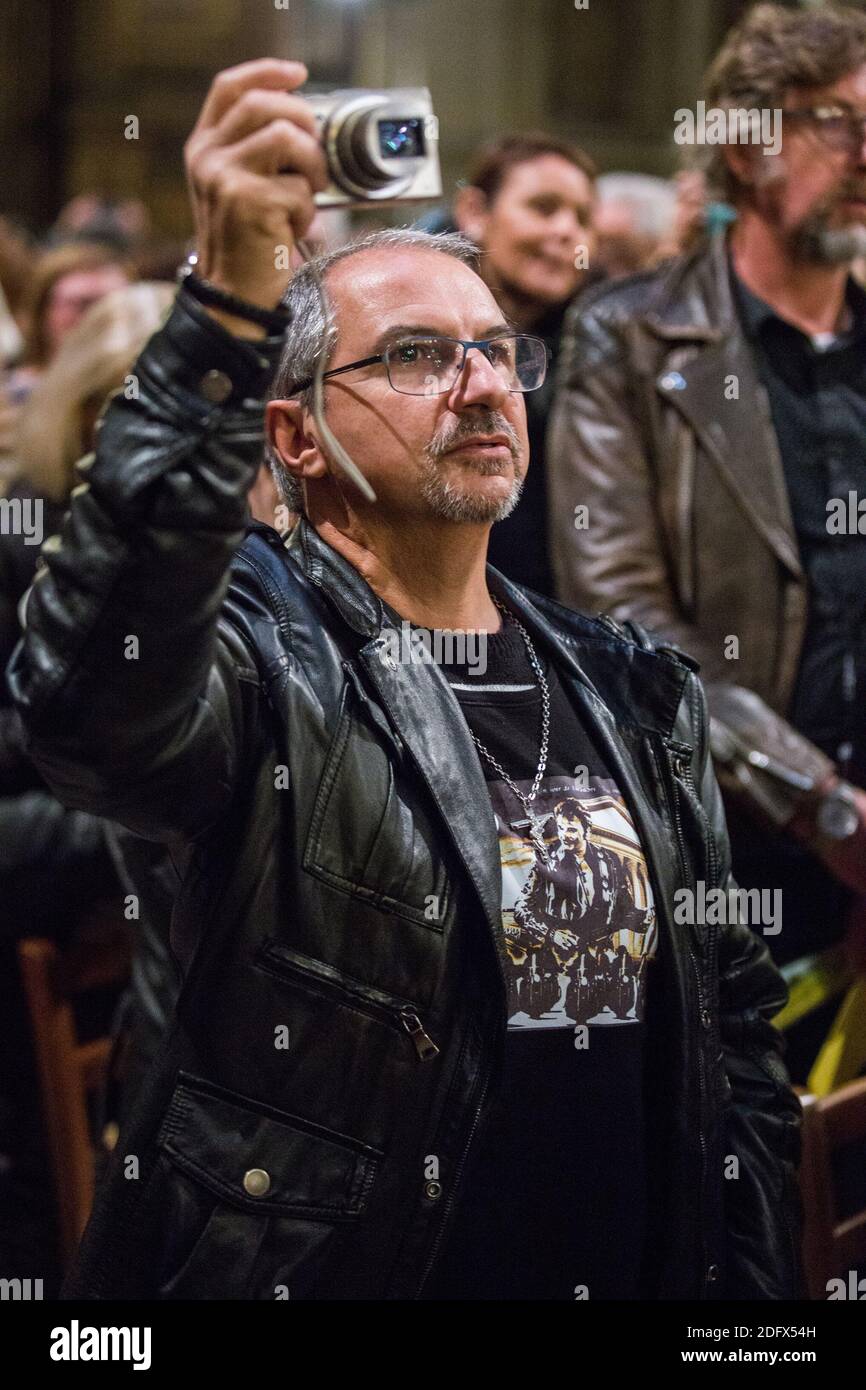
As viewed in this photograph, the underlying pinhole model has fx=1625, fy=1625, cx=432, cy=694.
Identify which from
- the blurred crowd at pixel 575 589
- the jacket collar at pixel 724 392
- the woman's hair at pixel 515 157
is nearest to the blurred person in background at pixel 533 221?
the woman's hair at pixel 515 157

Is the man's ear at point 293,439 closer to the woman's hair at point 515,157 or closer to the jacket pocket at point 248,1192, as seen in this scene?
the jacket pocket at point 248,1192

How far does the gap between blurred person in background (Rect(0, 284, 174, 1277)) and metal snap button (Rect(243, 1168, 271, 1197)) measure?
0.85 m

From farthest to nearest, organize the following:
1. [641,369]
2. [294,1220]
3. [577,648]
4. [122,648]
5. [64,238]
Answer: [64,238]
[641,369]
[577,648]
[294,1220]
[122,648]

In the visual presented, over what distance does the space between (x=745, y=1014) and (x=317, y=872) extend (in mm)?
651

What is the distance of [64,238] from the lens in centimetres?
589

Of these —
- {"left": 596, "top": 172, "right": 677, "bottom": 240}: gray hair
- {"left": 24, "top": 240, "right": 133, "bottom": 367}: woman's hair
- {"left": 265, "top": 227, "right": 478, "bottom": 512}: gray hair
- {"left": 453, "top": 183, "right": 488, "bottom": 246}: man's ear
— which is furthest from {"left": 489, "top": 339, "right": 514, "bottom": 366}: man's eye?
{"left": 596, "top": 172, "right": 677, "bottom": 240}: gray hair

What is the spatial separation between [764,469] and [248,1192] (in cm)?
158

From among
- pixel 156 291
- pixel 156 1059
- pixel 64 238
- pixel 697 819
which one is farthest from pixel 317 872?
pixel 64 238

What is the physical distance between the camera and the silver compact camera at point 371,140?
1719 mm

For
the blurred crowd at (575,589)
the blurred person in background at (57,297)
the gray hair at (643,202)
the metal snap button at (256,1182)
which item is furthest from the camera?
the gray hair at (643,202)

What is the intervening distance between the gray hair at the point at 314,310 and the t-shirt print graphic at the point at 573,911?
46 cm

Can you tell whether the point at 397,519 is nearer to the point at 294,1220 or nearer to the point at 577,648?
the point at 577,648

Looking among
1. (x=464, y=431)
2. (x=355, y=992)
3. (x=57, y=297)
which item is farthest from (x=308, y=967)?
(x=57, y=297)
